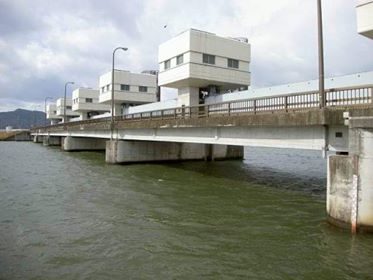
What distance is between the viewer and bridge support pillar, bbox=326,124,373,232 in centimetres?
1098

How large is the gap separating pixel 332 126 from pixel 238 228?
5.58 metres

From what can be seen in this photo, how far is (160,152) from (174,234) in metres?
24.8

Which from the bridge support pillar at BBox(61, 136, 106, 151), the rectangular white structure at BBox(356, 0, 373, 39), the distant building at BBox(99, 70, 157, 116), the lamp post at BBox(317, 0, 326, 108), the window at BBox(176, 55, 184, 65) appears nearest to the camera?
the lamp post at BBox(317, 0, 326, 108)

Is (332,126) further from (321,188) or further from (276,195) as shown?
(321,188)

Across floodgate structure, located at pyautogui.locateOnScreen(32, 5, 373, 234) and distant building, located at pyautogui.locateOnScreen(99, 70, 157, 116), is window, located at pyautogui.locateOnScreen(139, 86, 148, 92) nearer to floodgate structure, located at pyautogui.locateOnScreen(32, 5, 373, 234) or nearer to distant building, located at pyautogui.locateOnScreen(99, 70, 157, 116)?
distant building, located at pyautogui.locateOnScreen(99, 70, 157, 116)

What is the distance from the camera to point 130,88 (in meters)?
55.7

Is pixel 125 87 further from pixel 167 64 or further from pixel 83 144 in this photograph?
pixel 167 64

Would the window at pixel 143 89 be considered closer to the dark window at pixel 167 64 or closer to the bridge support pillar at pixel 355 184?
the dark window at pixel 167 64

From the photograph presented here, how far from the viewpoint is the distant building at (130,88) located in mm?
54844

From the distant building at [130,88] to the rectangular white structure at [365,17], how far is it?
41516 millimetres

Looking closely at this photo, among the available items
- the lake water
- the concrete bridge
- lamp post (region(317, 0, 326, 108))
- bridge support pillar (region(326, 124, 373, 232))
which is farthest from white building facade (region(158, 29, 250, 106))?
bridge support pillar (region(326, 124, 373, 232))

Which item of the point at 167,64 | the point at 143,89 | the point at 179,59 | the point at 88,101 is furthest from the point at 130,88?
the point at 88,101

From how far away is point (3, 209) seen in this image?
1505cm

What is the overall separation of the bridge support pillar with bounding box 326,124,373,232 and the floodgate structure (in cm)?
3
